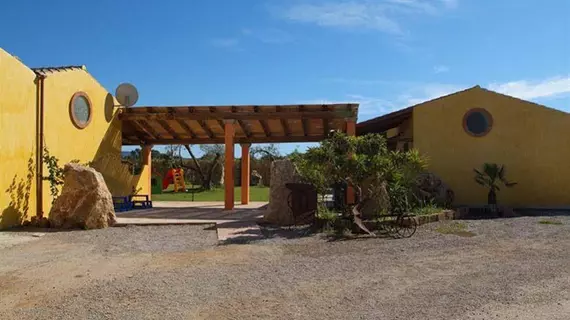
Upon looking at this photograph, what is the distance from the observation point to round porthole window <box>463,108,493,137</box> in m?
15.6

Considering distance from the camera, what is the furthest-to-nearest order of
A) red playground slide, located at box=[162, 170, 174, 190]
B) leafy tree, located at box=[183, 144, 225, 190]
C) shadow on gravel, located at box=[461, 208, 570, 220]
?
leafy tree, located at box=[183, 144, 225, 190], red playground slide, located at box=[162, 170, 174, 190], shadow on gravel, located at box=[461, 208, 570, 220]

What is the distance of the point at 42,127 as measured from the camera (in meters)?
12.0

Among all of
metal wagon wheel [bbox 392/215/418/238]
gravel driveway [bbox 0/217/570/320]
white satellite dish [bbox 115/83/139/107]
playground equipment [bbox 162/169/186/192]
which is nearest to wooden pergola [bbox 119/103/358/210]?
white satellite dish [bbox 115/83/139/107]

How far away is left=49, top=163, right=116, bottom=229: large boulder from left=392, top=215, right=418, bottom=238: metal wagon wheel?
22.6 ft

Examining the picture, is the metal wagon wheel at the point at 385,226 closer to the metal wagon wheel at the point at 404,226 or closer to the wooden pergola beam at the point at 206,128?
the metal wagon wheel at the point at 404,226

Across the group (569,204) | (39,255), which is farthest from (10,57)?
(569,204)

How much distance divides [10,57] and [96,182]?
3584mm

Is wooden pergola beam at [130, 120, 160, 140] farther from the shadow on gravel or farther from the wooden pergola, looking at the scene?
the shadow on gravel

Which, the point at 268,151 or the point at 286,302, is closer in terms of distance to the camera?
the point at 286,302

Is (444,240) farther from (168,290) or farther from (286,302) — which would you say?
(168,290)

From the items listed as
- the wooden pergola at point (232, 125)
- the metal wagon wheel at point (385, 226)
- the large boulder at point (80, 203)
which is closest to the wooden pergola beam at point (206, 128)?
the wooden pergola at point (232, 125)

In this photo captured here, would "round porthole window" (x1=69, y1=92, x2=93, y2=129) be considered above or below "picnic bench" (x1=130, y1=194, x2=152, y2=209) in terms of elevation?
above

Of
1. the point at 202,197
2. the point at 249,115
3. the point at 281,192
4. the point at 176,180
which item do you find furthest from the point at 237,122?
the point at 176,180

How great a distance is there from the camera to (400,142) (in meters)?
17.2
